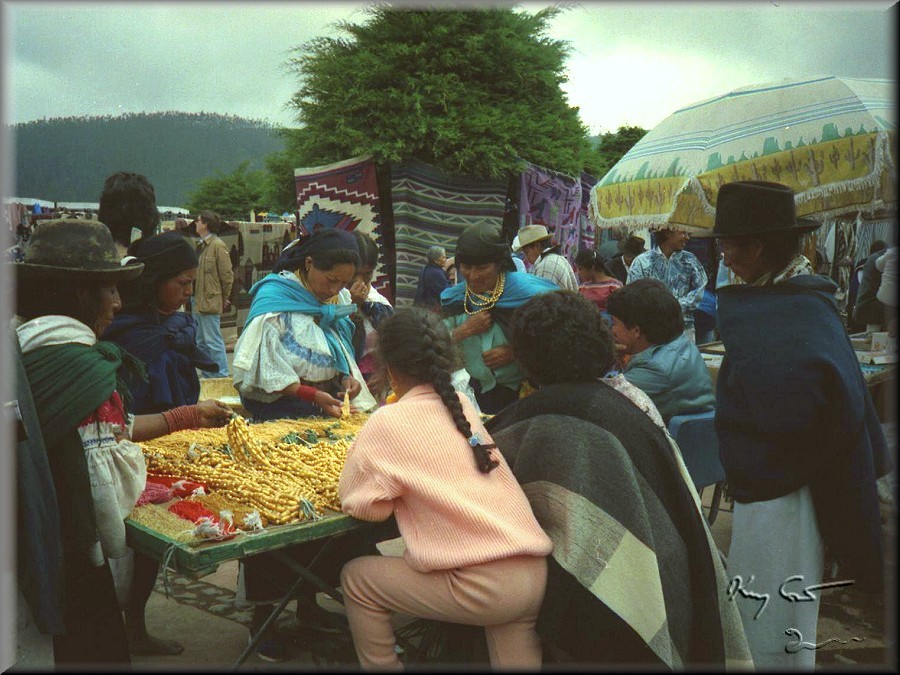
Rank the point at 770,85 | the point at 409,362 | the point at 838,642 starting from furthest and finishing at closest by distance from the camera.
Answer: the point at 770,85
the point at 838,642
the point at 409,362

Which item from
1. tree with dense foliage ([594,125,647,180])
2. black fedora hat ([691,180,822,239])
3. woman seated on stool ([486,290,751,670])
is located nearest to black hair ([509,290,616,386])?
woman seated on stool ([486,290,751,670])

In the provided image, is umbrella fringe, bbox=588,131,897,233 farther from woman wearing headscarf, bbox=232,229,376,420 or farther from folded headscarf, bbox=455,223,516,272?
woman wearing headscarf, bbox=232,229,376,420

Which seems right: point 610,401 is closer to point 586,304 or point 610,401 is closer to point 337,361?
point 586,304

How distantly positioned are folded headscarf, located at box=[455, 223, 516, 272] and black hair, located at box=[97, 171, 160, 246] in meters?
1.67

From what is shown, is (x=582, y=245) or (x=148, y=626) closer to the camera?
(x=148, y=626)

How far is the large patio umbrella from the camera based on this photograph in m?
4.08

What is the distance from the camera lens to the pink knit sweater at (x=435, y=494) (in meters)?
2.41

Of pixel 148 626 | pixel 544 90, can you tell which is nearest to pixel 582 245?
pixel 544 90

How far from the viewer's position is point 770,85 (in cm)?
455

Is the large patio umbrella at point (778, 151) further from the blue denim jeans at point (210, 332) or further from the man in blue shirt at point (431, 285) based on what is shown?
the blue denim jeans at point (210, 332)

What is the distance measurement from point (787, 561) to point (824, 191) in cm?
224

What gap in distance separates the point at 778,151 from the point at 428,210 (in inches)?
214

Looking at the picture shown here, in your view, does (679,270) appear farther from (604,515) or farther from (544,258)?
(604,515)
